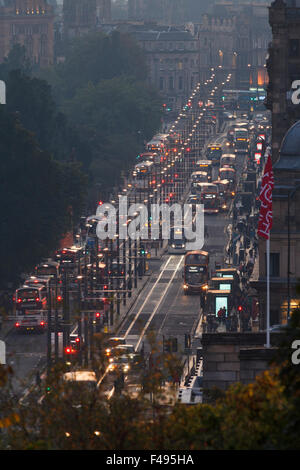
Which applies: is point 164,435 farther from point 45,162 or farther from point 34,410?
point 45,162

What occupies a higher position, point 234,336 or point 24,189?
point 234,336

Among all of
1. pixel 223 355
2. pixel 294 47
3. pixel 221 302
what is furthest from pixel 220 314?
pixel 223 355

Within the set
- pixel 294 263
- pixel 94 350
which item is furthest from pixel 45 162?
pixel 94 350

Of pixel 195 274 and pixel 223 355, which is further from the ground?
pixel 223 355

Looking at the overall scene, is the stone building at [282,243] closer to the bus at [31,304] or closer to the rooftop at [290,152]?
the rooftop at [290,152]

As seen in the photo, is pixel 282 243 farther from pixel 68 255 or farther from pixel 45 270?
pixel 68 255

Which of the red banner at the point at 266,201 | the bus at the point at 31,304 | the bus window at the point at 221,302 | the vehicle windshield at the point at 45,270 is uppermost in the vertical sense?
the red banner at the point at 266,201

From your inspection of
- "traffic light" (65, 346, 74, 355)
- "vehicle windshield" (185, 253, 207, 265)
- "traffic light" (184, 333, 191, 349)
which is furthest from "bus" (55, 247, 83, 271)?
"traffic light" (65, 346, 74, 355)

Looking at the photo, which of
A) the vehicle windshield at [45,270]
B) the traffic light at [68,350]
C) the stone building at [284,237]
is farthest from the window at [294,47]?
the vehicle windshield at [45,270]
